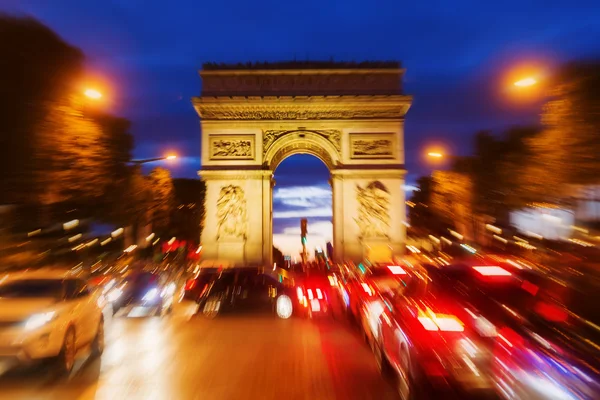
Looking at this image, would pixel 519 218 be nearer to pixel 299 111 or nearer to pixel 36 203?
pixel 299 111

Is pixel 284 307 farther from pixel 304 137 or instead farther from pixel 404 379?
pixel 304 137

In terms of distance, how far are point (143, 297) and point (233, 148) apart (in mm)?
16354

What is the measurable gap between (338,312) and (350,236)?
1479cm

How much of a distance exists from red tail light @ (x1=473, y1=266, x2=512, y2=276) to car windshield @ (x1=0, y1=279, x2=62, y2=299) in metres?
6.01

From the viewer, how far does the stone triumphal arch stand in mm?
31000

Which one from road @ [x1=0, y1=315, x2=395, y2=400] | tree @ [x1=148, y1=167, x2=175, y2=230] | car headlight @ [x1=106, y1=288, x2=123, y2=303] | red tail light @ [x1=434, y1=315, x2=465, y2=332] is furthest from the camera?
tree @ [x1=148, y1=167, x2=175, y2=230]

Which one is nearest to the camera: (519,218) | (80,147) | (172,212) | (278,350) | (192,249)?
(278,350)

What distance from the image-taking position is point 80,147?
Answer: 48.3 ft

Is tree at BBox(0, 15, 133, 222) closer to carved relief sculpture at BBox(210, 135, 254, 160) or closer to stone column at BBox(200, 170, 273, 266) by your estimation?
stone column at BBox(200, 170, 273, 266)

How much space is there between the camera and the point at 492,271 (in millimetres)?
6828

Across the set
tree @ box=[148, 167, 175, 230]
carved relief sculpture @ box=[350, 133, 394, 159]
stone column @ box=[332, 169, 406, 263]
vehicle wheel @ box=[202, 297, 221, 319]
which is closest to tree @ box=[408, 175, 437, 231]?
stone column @ box=[332, 169, 406, 263]

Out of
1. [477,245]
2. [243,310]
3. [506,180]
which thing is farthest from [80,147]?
[477,245]

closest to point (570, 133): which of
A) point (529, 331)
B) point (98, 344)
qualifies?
point (529, 331)

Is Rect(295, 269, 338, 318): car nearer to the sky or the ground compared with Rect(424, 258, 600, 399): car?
nearer to the ground
